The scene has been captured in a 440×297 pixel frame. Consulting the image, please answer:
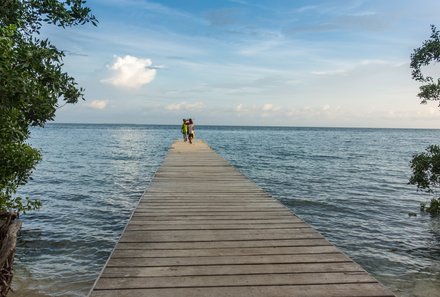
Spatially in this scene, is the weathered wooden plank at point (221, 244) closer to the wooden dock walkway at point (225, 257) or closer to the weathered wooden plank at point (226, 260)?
the wooden dock walkway at point (225, 257)

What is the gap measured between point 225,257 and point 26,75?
11.6 feet

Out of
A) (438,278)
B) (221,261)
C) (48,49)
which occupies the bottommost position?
(438,278)

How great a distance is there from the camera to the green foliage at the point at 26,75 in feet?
14.2

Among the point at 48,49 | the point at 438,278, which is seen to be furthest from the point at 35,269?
the point at 438,278

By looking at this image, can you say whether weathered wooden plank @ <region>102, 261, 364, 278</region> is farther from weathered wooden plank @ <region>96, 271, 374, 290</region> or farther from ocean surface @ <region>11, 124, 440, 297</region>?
ocean surface @ <region>11, 124, 440, 297</region>

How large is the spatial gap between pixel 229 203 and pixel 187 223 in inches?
76.1

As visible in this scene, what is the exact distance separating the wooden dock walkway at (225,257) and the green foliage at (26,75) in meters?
2.35

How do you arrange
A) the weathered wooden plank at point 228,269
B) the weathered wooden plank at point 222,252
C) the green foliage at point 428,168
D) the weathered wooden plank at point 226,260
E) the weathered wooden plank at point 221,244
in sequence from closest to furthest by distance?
the weathered wooden plank at point 228,269
the weathered wooden plank at point 226,260
the weathered wooden plank at point 222,252
the weathered wooden plank at point 221,244
the green foliage at point 428,168

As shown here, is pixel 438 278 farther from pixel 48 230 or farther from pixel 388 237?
pixel 48 230

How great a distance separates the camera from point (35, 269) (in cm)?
865

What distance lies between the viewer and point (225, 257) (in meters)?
4.96

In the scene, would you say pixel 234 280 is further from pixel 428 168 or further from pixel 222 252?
pixel 428 168

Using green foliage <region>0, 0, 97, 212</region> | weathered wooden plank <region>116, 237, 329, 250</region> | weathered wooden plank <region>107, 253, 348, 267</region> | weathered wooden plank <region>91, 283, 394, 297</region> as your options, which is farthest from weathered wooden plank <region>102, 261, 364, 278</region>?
green foliage <region>0, 0, 97, 212</region>

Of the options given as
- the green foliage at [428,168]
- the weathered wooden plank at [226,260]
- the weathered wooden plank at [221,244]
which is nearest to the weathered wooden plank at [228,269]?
the weathered wooden plank at [226,260]
